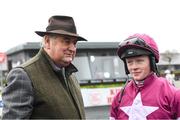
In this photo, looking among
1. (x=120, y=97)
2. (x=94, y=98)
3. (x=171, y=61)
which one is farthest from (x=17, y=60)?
(x=171, y=61)

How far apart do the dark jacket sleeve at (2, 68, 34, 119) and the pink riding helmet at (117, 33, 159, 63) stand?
0.95m

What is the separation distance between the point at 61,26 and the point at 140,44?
660 millimetres

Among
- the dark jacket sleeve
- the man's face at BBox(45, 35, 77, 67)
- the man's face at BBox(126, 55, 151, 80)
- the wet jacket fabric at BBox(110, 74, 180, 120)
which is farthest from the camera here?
the man's face at BBox(126, 55, 151, 80)

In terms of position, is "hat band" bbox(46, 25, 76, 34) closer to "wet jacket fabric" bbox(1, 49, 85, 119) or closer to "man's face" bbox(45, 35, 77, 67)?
"man's face" bbox(45, 35, 77, 67)

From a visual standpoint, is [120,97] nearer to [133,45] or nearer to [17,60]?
[133,45]

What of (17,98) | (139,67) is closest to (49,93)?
(17,98)

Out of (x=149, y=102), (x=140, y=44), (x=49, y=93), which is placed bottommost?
(x=149, y=102)

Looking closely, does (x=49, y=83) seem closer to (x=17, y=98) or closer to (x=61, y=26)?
(x=17, y=98)

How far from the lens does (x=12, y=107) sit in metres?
2.59

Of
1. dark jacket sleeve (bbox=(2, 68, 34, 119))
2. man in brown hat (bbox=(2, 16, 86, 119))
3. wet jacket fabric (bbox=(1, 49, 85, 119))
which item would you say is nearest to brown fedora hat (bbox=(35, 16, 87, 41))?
man in brown hat (bbox=(2, 16, 86, 119))

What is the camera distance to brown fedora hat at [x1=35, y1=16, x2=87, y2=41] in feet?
9.51

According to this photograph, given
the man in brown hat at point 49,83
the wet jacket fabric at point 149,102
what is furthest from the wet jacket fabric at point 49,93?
the wet jacket fabric at point 149,102

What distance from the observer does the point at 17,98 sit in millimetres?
2590

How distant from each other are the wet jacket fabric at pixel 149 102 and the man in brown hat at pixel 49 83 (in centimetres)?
36
